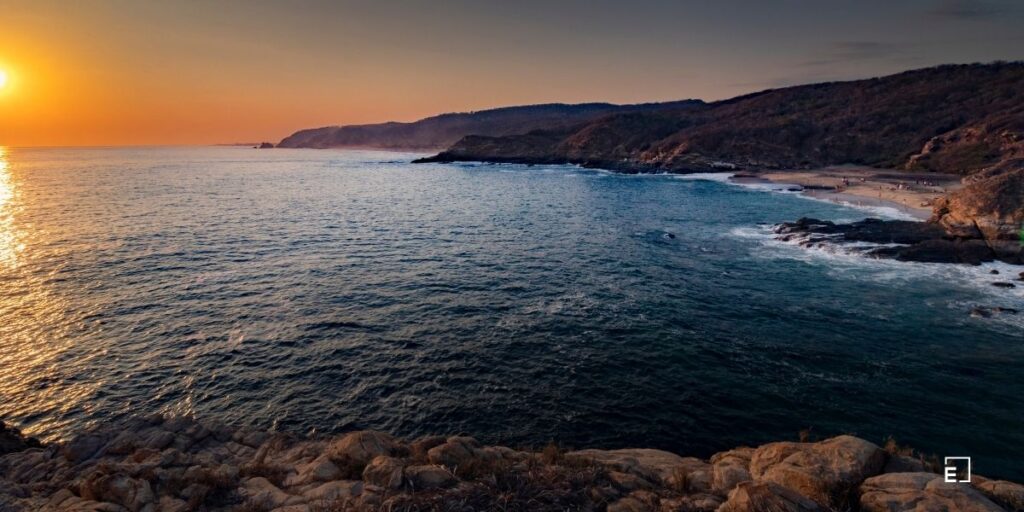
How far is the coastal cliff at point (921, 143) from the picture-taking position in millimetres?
45844

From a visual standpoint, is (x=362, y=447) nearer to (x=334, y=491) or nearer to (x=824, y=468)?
Answer: (x=334, y=491)

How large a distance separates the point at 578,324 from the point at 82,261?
49071 mm

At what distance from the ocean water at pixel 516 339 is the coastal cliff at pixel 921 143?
9.31 metres

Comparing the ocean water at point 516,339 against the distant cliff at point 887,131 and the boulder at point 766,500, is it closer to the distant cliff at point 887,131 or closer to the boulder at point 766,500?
the boulder at point 766,500

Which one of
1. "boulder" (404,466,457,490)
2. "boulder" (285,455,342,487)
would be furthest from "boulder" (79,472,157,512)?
"boulder" (404,466,457,490)

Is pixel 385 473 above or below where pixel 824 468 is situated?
below

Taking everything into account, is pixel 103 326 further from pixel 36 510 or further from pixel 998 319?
pixel 998 319

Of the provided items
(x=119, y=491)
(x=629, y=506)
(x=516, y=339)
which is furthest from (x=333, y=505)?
(x=516, y=339)

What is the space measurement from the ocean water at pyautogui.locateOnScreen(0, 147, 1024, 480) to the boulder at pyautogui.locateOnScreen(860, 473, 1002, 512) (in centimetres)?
837

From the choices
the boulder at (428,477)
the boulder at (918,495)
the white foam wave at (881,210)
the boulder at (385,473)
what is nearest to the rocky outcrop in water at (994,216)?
the white foam wave at (881,210)

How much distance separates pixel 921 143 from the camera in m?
130

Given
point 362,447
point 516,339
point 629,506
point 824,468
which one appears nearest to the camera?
point 629,506

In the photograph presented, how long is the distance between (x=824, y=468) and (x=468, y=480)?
32.0 ft

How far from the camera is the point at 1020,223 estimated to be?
4272 centimetres
